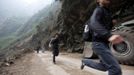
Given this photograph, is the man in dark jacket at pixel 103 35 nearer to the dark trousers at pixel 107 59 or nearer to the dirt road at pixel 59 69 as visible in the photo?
the dark trousers at pixel 107 59

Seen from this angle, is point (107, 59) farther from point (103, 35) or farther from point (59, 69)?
point (59, 69)

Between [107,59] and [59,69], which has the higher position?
[107,59]

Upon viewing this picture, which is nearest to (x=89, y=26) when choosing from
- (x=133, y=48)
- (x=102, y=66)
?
(x=102, y=66)

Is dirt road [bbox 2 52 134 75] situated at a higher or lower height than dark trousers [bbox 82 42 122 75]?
lower

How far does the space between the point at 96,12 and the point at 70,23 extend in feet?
69.1

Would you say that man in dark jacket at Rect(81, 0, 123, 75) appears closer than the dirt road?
Yes

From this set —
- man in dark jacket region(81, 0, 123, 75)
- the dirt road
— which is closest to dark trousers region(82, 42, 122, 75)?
man in dark jacket region(81, 0, 123, 75)

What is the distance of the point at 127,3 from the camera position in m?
14.2

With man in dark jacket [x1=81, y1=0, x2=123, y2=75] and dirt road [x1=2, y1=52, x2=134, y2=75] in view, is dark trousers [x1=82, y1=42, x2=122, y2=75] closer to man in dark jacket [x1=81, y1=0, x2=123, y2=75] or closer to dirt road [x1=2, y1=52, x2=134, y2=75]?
man in dark jacket [x1=81, y1=0, x2=123, y2=75]

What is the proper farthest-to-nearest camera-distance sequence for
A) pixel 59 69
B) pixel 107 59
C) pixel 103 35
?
1. pixel 59 69
2. pixel 107 59
3. pixel 103 35

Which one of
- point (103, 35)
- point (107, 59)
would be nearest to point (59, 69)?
point (107, 59)

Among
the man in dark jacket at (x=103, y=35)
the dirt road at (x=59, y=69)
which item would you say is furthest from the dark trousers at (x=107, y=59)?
the dirt road at (x=59, y=69)

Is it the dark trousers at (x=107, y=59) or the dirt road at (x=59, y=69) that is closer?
the dark trousers at (x=107, y=59)

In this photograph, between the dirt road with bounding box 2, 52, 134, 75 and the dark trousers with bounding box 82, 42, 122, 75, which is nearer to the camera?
the dark trousers with bounding box 82, 42, 122, 75
